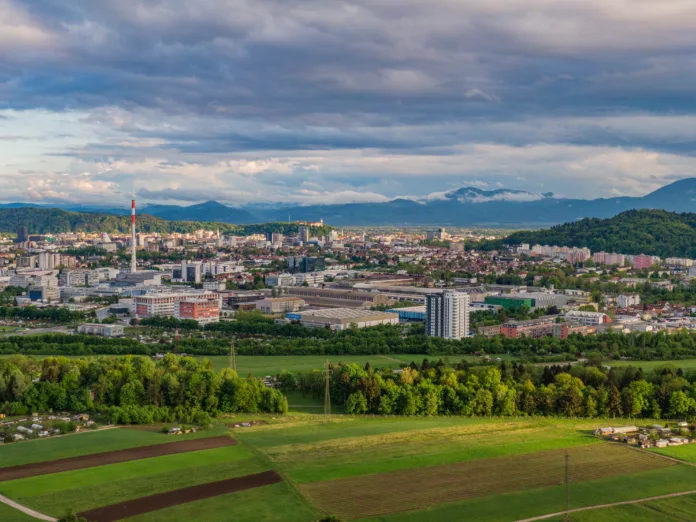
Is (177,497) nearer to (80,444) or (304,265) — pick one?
(80,444)

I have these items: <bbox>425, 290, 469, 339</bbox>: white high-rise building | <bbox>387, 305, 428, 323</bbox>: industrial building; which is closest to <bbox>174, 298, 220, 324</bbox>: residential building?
<bbox>387, 305, 428, 323</bbox>: industrial building

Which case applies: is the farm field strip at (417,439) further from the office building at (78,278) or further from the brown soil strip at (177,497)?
A: the office building at (78,278)

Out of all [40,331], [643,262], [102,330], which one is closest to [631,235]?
[643,262]

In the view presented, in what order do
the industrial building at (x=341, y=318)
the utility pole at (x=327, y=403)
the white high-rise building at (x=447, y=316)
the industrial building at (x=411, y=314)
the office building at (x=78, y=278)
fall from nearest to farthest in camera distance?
the utility pole at (x=327, y=403) < the white high-rise building at (x=447, y=316) < the industrial building at (x=341, y=318) < the industrial building at (x=411, y=314) < the office building at (x=78, y=278)

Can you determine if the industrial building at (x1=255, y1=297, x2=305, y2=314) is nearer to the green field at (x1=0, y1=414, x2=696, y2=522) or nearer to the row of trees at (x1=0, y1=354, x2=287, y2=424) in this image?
the row of trees at (x1=0, y1=354, x2=287, y2=424)

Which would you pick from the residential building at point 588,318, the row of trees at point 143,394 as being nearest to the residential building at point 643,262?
the residential building at point 588,318

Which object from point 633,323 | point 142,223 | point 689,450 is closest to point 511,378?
point 689,450
